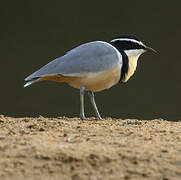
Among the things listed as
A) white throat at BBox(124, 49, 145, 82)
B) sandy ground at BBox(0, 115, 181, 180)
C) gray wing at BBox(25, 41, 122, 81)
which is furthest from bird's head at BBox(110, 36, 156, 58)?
sandy ground at BBox(0, 115, 181, 180)

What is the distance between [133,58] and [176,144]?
1883mm

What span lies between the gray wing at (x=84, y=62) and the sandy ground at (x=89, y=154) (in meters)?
0.98

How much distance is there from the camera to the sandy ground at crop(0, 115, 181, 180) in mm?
2664

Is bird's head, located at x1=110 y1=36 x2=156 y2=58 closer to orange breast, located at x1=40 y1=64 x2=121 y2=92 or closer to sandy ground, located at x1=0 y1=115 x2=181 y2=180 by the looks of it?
orange breast, located at x1=40 y1=64 x2=121 y2=92

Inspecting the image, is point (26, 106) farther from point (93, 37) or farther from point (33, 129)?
point (33, 129)

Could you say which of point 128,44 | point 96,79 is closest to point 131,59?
point 128,44

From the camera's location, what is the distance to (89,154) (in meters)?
2.83

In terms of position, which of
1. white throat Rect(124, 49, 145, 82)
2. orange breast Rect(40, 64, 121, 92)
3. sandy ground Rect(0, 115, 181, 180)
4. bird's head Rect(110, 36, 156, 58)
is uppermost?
bird's head Rect(110, 36, 156, 58)

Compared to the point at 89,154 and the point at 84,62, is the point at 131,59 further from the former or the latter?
the point at 89,154

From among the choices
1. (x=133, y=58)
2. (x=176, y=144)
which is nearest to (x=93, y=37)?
(x=133, y=58)

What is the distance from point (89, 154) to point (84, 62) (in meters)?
1.80

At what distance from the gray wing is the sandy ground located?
98 cm

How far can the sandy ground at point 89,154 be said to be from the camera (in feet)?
8.74

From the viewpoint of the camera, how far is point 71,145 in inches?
120
